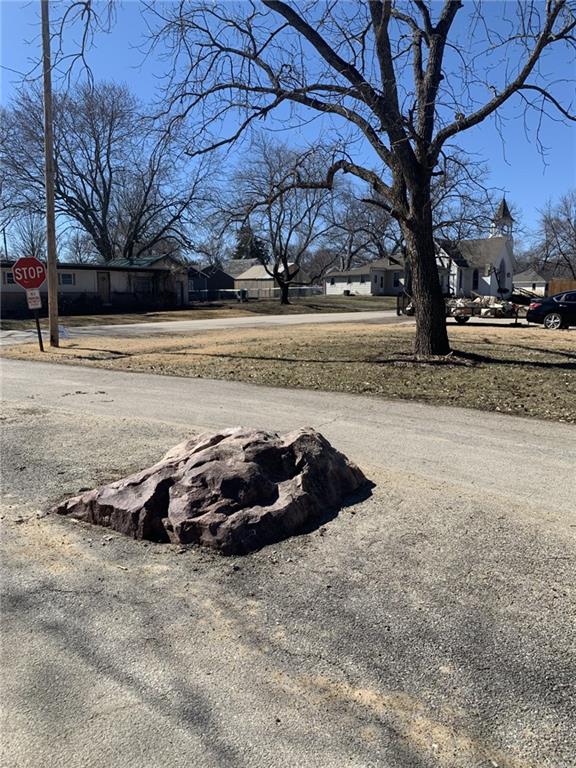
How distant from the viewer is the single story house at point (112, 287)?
124 ft

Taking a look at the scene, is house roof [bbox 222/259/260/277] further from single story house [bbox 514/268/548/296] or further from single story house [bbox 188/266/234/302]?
single story house [bbox 514/268/548/296]

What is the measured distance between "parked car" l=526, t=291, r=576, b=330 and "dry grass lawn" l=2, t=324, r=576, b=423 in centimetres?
516

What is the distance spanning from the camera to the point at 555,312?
26000 mm

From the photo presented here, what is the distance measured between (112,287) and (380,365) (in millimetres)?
36553

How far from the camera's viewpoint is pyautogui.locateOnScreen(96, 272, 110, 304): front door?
4404cm

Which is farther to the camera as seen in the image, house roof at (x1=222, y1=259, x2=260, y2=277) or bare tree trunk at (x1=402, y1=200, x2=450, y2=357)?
house roof at (x1=222, y1=259, x2=260, y2=277)

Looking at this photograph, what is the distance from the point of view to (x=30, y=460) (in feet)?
20.0

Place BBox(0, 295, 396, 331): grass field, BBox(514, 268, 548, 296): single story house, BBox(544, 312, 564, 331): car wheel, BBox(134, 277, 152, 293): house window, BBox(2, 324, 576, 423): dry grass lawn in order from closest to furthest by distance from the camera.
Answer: BBox(2, 324, 576, 423): dry grass lawn
BBox(544, 312, 564, 331): car wheel
BBox(0, 295, 396, 331): grass field
BBox(134, 277, 152, 293): house window
BBox(514, 268, 548, 296): single story house

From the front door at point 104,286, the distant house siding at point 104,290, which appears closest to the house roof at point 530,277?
the distant house siding at point 104,290

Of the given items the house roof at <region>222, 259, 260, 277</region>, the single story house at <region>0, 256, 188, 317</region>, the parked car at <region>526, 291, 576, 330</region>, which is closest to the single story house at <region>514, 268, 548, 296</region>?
the house roof at <region>222, 259, 260, 277</region>

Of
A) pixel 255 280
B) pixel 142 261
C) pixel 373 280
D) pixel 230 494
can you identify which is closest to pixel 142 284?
pixel 142 261

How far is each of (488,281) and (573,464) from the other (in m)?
64.9

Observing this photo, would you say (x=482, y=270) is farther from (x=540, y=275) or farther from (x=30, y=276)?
(x=30, y=276)

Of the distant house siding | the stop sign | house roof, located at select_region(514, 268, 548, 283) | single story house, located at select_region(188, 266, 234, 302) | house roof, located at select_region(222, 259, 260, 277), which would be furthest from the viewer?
house roof, located at select_region(222, 259, 260, 277)
